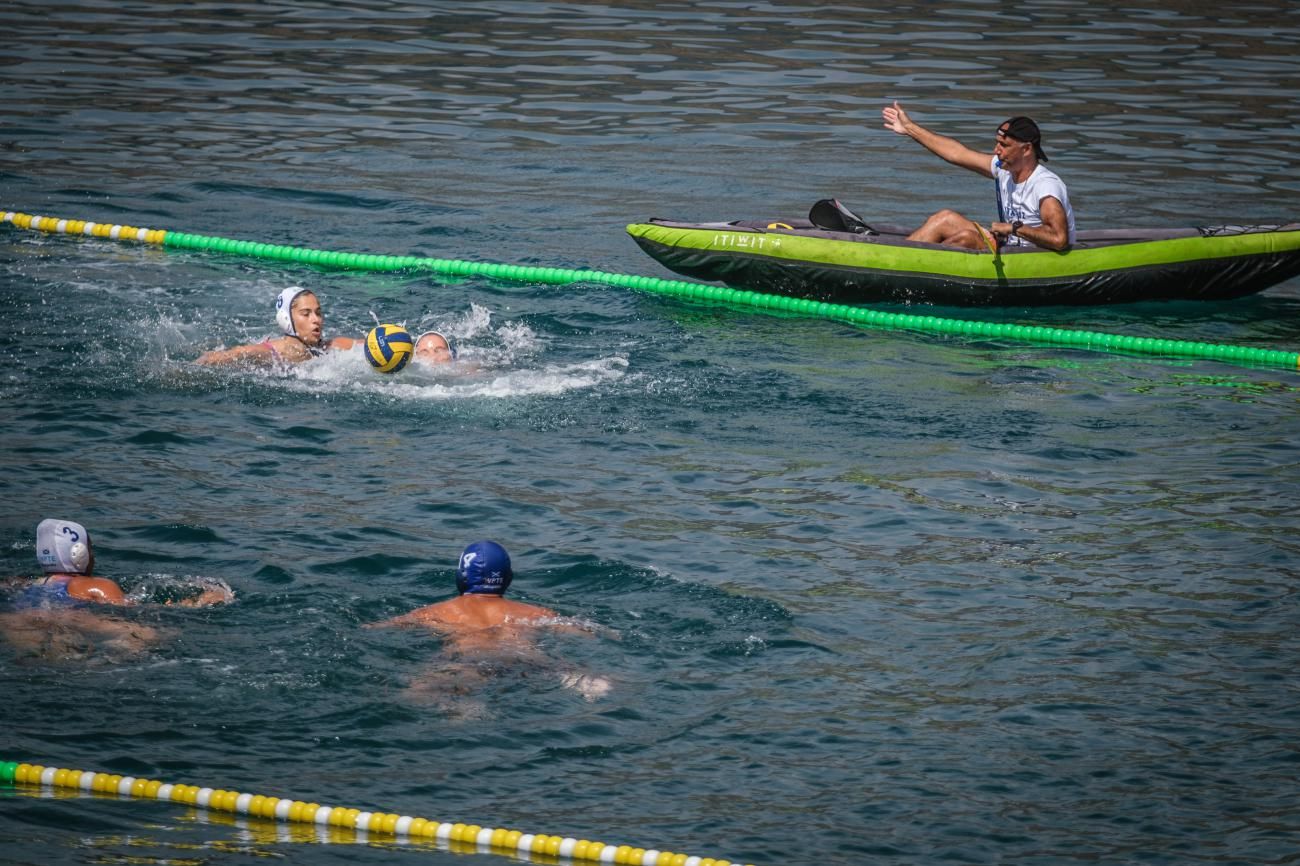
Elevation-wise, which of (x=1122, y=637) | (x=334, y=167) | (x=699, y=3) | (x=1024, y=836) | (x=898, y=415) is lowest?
(x=1024, y=836)

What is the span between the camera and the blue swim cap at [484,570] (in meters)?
7.75

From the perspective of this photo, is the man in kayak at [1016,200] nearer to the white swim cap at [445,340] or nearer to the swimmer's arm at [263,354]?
the white swim cap at [445,340]

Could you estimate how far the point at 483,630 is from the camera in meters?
7.62

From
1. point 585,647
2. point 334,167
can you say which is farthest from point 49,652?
point 334,167

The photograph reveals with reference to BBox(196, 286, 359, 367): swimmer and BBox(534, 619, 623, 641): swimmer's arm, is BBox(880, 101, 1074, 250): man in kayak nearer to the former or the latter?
BBox(196, 286, 359, 367): swimmer

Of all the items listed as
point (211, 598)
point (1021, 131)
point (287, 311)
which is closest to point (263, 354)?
point (287, 311)

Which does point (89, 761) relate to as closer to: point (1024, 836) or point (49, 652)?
point (49, 652)

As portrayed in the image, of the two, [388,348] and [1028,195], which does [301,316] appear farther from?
[1028,195]

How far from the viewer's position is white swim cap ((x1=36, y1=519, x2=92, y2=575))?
309 inches

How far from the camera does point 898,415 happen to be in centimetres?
1127

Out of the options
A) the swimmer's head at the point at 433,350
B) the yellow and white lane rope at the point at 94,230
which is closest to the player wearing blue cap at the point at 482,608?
the swimmer's head at the point at 433,350

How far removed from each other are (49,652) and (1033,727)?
14.8ft

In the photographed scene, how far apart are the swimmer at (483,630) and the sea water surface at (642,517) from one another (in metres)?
A: 0.09

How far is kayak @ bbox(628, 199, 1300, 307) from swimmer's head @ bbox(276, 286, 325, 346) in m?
3.48
